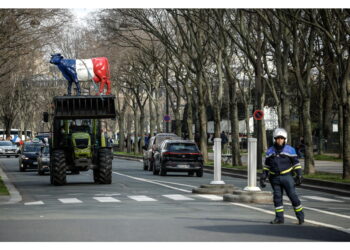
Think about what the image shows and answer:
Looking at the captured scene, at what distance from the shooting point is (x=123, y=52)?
202ft

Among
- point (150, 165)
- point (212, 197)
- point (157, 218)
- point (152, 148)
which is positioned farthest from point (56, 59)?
point (157, 218)

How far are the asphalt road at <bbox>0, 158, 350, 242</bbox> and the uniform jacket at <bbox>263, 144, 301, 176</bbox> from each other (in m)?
0.94

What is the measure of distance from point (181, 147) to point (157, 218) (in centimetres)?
2215

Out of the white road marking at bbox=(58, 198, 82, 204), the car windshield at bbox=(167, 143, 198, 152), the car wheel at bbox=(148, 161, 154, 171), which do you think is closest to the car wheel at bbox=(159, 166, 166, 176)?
the car windshield at bbox=(167, 143, 198, 152)

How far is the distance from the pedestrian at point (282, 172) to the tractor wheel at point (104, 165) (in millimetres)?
14795

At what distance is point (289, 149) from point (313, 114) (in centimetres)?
6675

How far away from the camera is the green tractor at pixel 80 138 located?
96.1 feet

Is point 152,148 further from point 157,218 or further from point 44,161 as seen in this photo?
point 157,218

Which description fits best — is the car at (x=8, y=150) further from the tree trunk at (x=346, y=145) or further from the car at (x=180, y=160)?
the tree trunk at (x=346, y=145)

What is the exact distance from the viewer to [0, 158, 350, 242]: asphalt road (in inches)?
520

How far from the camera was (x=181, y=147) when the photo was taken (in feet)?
127

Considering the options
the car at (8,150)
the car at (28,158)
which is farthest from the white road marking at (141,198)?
the car at (8,150)

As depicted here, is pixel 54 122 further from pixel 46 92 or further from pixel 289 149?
pixel 46 92
